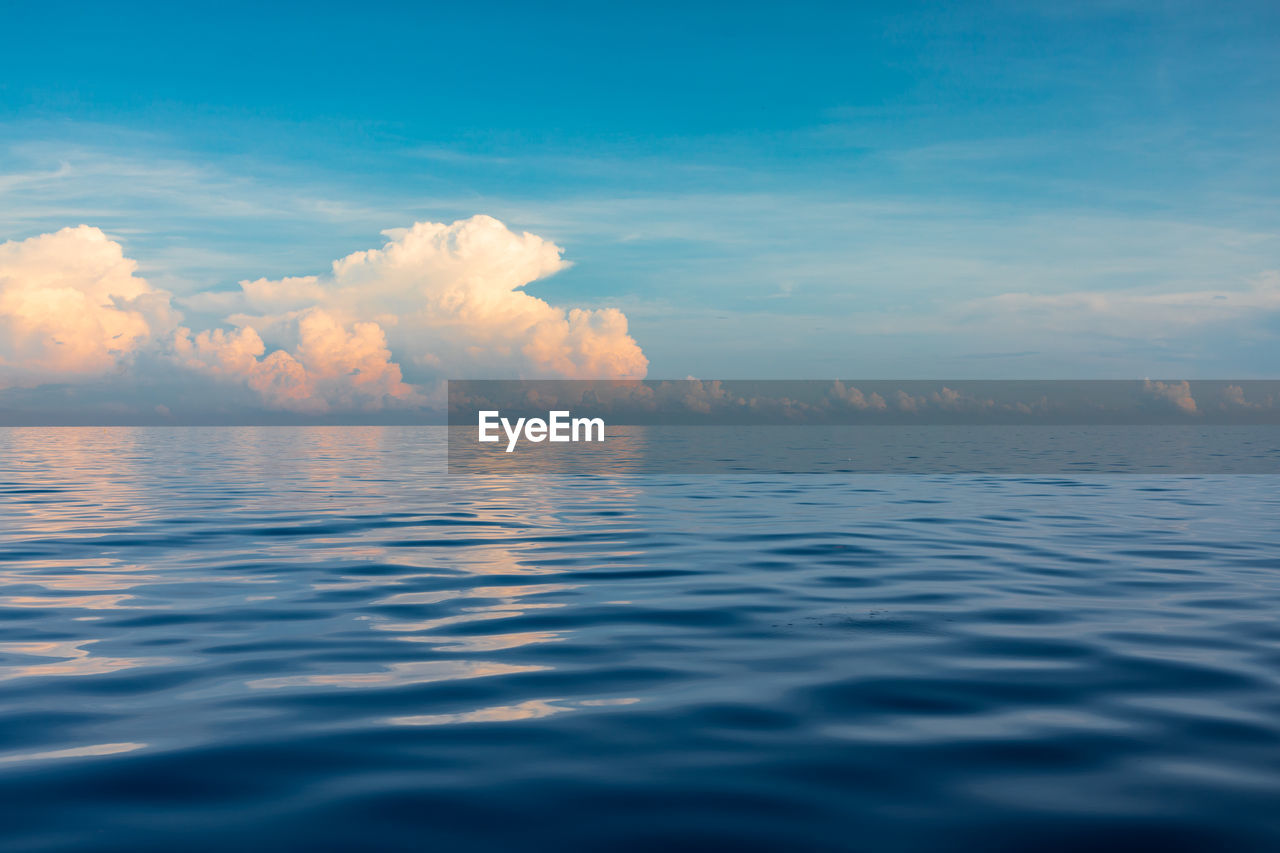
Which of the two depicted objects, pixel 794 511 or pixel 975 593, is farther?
pixel 794 511

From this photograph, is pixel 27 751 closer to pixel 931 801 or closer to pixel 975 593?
pixel 931 801

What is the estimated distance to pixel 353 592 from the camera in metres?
12.6

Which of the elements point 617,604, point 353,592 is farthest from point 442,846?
point 353,592

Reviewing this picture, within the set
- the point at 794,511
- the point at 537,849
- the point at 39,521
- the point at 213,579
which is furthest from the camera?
the point at 794,511

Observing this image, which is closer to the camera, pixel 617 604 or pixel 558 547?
pixel 617 604

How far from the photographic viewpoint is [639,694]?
7.75m

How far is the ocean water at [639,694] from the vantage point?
17.4 feet

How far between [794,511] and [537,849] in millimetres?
20204

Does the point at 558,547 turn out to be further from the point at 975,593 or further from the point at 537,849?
the point at 537,849

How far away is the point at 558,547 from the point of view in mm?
17547

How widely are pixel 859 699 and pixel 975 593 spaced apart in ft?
18.6

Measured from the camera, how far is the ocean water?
5.31 m

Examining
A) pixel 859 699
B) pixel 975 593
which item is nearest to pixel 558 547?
pixel 975 593

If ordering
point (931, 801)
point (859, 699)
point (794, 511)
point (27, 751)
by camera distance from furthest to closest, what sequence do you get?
point (794, 511) < point (859, 699) < point (27, 751) < point (931, 801)
